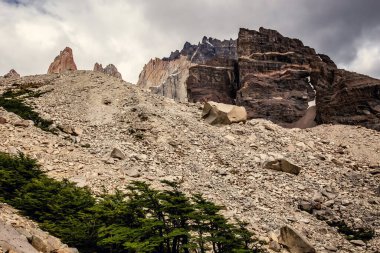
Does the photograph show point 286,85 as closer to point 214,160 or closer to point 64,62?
point 214,160

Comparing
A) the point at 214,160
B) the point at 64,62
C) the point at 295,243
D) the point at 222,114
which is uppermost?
the point at 64,62

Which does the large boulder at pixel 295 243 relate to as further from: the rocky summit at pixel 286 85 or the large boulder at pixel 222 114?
the rocky summit at pixel 286 85

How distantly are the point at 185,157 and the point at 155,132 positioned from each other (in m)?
4.35

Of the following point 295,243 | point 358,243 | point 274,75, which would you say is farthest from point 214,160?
point 274,75

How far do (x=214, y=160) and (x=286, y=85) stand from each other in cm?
4902

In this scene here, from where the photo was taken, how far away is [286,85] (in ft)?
228

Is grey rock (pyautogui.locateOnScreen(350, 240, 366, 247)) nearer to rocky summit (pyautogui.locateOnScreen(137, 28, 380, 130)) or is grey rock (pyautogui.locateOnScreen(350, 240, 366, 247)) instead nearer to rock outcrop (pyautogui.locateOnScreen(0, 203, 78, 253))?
rock outcrop (pyautogui.locateOnScreen(0, 203, 78, 253))

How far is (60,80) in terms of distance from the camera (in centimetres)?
4294

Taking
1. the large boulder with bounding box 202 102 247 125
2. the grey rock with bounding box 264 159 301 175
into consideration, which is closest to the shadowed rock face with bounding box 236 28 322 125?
the large boulder with bounding box 202 102 247 125

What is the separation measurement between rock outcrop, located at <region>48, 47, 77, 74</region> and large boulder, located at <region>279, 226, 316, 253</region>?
361 ft

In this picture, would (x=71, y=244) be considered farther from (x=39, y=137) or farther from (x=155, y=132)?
(x=155, y=132)

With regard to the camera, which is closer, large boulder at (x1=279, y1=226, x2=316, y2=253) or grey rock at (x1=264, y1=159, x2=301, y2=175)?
large boulder at (x1=279, y1=226, x2=316, y2=253)

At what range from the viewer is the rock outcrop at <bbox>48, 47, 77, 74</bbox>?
114938 mm

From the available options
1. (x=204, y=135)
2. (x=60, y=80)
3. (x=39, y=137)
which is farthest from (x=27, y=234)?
(x=60, y=80)
